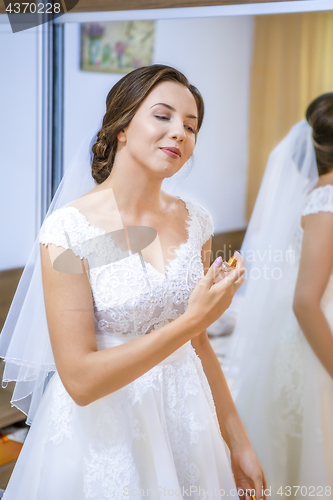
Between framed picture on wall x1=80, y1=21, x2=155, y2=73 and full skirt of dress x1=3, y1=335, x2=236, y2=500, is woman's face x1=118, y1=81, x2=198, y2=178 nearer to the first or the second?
full skirt of dress x1=3, y1=335, x2=236, y2=500

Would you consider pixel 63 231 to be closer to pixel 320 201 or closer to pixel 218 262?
pixel 218 262

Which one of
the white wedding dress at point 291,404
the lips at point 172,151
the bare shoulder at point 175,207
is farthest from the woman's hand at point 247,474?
the lips at point 172,151

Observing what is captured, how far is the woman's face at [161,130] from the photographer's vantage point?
0.89 m

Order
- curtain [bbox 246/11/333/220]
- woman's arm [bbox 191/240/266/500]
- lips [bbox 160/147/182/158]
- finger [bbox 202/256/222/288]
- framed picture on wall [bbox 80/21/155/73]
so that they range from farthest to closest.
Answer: framed picture on wall [bbox 80/21/155/73]
curtain [bbox 246/11/333/220]
woman's arm [bbox 191/240/266/500]
lips [bbox 160/147/182/158]
finger [bbox 202/256/222/288]

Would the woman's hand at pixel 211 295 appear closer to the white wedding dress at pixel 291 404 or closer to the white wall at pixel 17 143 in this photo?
the white wedding dress at pixel 291 404

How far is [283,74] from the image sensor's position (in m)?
1.24

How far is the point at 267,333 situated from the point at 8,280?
787 millimetres

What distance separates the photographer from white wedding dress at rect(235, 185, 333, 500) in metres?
1.23

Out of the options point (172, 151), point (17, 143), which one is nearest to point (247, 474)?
point (172, 151)

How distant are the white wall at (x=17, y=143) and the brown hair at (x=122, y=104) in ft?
1.61

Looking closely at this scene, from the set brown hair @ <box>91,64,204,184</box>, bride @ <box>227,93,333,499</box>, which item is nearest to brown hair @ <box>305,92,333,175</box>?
bride @ <box>227,93,333,499</box>

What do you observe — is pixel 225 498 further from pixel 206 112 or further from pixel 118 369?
pixel 206 112

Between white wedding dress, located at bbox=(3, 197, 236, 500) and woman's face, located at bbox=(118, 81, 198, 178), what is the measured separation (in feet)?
0.55

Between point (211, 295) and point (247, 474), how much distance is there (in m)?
0.46
